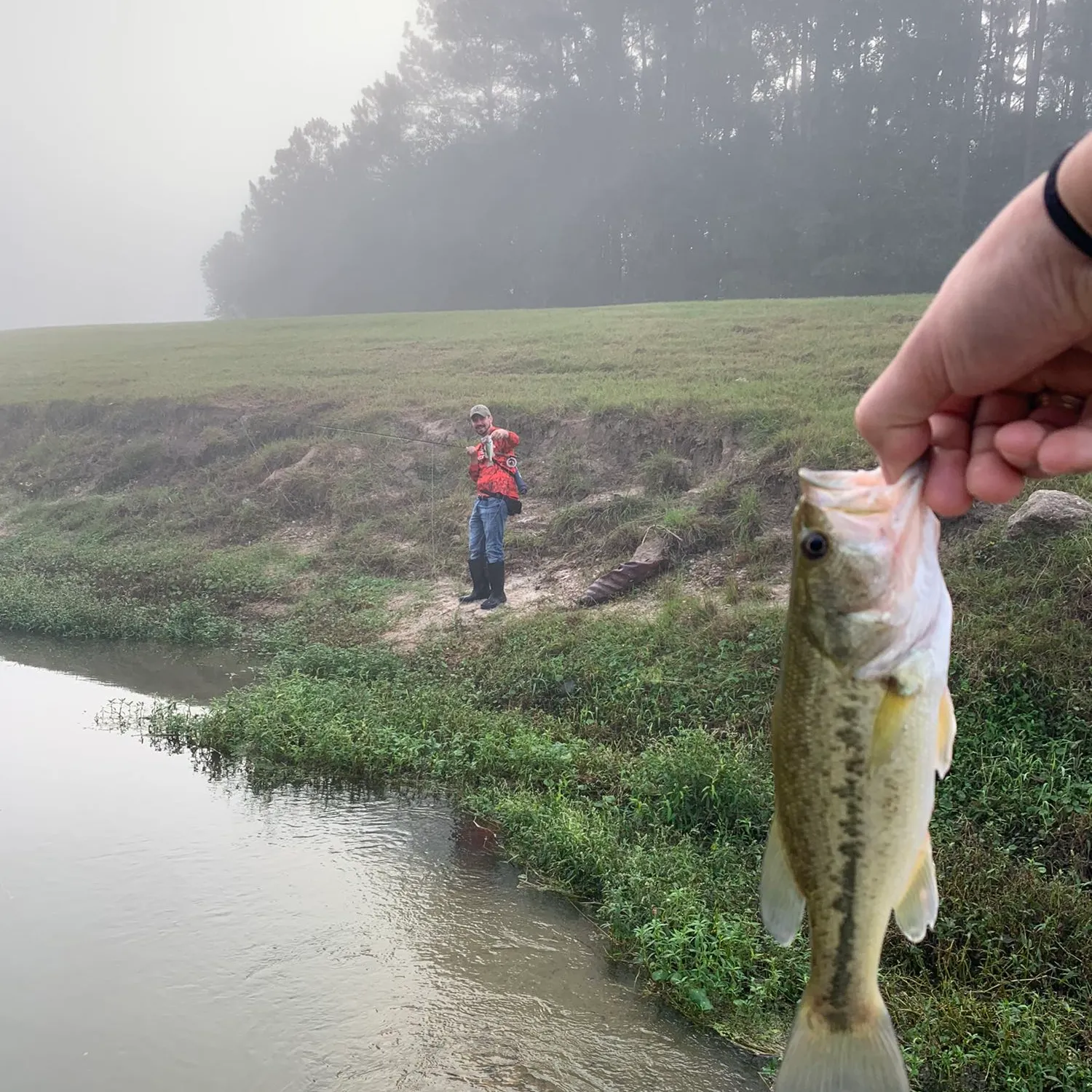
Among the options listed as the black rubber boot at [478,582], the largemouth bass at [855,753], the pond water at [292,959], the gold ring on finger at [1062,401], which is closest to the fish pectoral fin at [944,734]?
the largemouth bass at [855,753]

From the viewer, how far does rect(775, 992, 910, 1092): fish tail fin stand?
1.67 metres

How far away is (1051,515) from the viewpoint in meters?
7.36

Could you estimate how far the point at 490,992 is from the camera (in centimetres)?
477

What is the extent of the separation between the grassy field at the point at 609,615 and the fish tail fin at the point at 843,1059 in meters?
2.42

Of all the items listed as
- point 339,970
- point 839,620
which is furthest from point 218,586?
point 839,620

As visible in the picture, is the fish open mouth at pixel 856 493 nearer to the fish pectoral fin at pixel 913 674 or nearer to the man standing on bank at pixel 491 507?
the fish pectoral fin at pixel 913 674

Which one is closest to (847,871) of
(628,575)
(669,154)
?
(628,575)

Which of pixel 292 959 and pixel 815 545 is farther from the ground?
pixel 815 545

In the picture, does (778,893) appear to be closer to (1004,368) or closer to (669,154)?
(1004,368)

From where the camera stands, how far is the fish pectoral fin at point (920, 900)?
1.80 metres

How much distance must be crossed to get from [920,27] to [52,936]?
33.7m

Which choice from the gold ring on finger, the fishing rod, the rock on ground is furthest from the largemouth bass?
the fishing rod

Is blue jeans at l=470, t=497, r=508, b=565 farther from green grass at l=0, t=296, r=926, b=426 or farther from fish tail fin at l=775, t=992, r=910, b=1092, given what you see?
fish tail fin at l=775, t=992, r=910, b=1092

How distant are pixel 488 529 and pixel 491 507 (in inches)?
9.1
